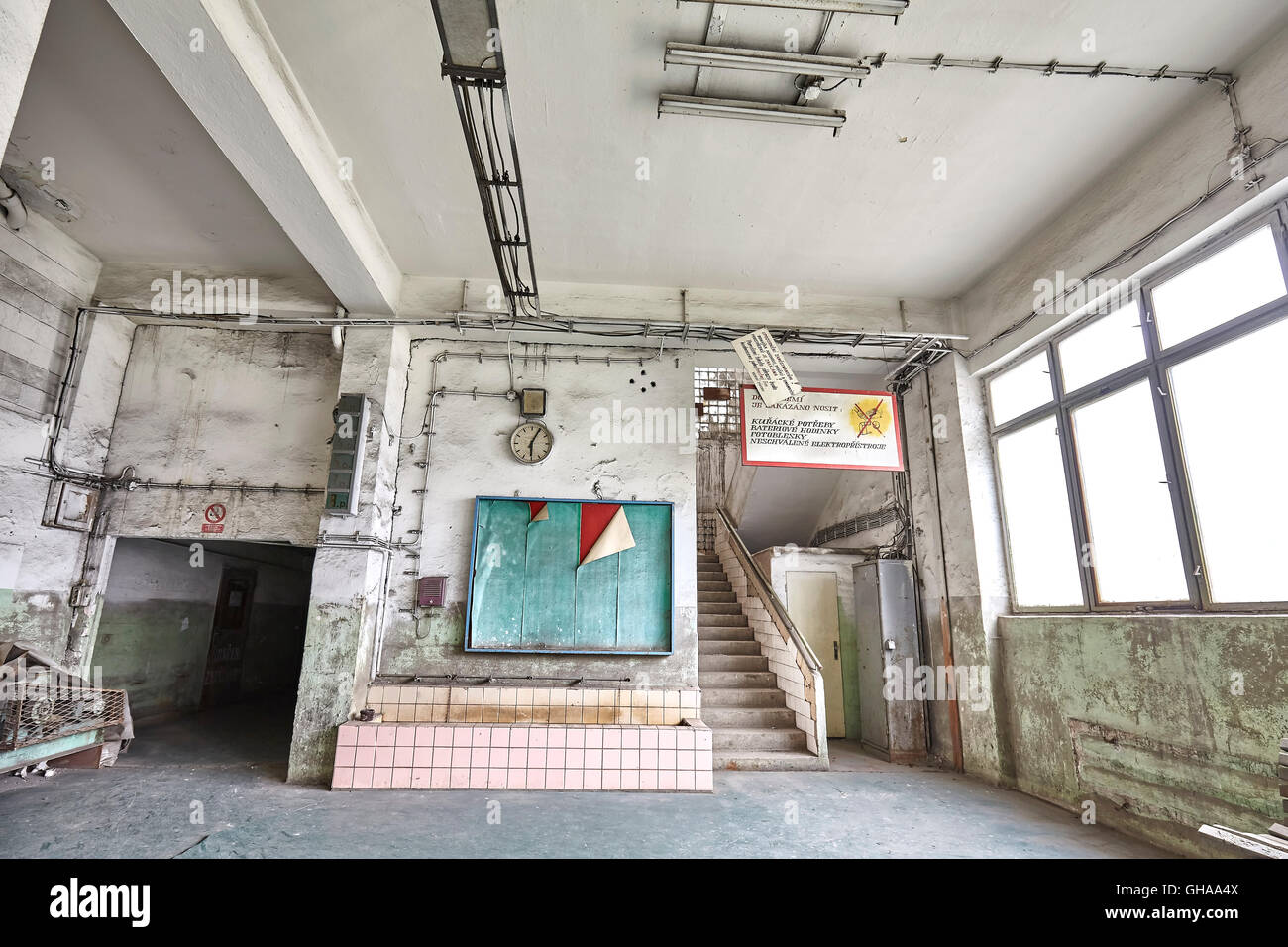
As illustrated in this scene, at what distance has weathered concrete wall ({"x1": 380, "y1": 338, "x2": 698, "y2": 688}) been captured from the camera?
5500mm

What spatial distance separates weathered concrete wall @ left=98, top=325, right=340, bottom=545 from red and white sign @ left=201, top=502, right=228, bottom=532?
0.16 feet

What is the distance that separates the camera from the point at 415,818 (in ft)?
13.2

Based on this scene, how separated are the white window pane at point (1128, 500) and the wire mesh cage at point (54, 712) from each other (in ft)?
26.9

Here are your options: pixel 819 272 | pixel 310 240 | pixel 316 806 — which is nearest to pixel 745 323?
pixel 819 272

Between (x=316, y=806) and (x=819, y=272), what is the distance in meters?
6.15

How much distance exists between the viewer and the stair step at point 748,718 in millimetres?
6012

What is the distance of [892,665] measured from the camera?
6.27m

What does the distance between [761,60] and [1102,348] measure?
132 inches

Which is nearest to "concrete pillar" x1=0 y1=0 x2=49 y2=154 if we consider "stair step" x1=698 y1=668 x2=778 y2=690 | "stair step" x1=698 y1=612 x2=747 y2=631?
"stair step" x1=698 y1=668 x2=778 y2=690

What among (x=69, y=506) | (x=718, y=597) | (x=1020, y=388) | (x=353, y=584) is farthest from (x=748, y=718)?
(x=69, y=506)

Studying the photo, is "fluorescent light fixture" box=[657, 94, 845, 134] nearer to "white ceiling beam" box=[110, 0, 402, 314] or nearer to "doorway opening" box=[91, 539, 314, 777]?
"white ceiling beam" box=[110, 0, 402, 314]

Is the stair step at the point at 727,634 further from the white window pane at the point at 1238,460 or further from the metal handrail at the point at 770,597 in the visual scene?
the white window pane at the point at 1238,460

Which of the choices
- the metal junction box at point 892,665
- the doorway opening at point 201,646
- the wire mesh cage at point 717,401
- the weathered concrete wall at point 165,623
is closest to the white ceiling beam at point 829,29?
the metal junction box at point 892,665
